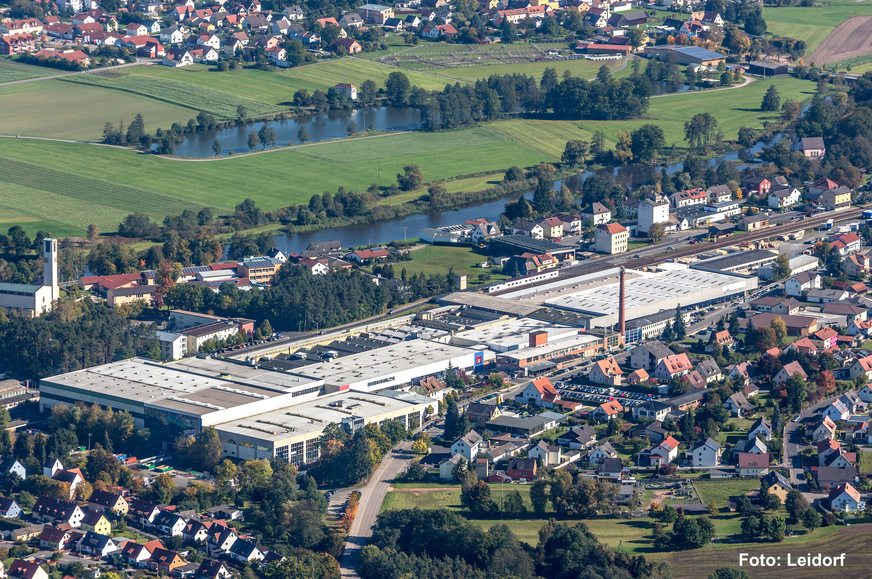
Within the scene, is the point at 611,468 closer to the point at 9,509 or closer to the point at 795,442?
the point at 795,442

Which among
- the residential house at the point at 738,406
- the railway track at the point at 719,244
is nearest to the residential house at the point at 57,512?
the residential house at the point at 738,406

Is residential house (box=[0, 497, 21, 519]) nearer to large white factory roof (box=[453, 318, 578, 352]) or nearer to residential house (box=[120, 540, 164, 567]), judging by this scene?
residential house (box=[120, 540, 164, 567])

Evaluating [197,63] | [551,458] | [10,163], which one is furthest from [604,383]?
[197,63]

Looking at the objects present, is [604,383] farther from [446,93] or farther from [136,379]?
[446,93]

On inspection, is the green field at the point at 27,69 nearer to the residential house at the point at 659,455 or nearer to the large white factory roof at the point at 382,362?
the large white factory roof at the point at 382,362

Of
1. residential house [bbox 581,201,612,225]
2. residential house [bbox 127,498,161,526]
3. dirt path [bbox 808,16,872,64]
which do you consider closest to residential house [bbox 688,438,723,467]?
residential house [bbox 127,498,161,526]

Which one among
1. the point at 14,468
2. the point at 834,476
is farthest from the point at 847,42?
the point at 14,468
